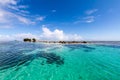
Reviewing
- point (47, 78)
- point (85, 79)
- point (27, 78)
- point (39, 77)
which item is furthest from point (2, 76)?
point (85, 79)

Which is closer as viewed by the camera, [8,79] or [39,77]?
[8,79]

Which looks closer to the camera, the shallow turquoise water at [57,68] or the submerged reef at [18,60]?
the shallow turquoise water at [57,68]

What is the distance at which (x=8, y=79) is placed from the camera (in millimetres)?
8000

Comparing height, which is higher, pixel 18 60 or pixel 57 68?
pixel 18 60

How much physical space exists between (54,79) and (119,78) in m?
6.77

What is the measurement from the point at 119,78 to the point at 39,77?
27.5 feet

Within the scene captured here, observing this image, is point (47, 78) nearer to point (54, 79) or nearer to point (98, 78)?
point (54, 79)

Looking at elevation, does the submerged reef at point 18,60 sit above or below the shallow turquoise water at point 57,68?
above

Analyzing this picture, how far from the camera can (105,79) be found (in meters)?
8.15

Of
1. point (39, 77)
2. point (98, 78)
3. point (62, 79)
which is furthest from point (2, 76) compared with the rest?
point (98, 78)

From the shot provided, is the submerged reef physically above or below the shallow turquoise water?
above

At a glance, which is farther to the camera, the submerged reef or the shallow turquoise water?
the submerged reef

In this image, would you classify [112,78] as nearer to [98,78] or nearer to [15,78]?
[98,78]

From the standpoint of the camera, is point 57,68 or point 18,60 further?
point 18,60
